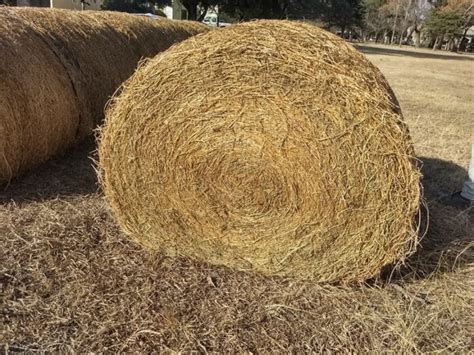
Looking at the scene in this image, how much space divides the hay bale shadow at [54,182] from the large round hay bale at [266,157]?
129 centimetres

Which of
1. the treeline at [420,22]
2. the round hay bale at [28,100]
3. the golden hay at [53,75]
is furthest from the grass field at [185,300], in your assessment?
the treeline at [420,22]

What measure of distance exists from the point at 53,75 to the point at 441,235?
4.56 meters

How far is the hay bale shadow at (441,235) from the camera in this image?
12.8 feet

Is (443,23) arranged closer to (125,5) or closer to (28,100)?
(125,5)

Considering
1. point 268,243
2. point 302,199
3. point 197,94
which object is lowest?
point 268,243

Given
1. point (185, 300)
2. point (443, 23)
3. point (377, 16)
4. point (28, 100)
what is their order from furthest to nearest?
1. point (377, 16)
2. point (443, 23)
3. point (28, 100)
4. point (185, 300)

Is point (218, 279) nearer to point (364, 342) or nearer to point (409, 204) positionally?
point (364, 342)

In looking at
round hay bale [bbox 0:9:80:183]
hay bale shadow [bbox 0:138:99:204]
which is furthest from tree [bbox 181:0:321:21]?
hay bale shadow [bbox 0:138:99:204]

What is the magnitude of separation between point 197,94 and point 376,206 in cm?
147

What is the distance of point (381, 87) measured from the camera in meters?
3.27

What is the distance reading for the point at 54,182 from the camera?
5.36 meters

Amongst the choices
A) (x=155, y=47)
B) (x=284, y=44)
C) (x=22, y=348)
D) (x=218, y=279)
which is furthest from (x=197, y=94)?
(x=155, y=47)

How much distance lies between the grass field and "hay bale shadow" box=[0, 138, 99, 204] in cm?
24

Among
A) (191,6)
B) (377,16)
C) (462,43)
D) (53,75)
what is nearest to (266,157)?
(53,75)
